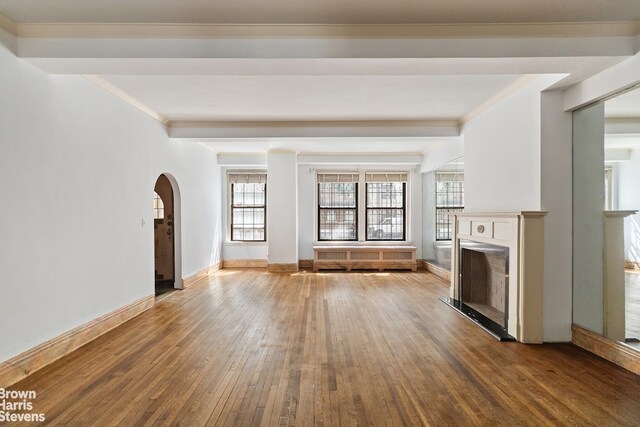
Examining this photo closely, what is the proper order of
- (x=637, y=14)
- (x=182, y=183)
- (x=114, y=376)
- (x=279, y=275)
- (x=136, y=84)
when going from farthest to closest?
(x=279, y=275) → (x=182, y=183) → (x=136, y=84) → (x=114, y=376) → (x=637, y=14)

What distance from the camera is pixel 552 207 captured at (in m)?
3.75

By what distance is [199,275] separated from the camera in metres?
7.46

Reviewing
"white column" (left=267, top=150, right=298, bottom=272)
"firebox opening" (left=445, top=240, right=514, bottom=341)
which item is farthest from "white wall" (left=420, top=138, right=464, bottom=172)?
"white column" (left=267, top=150, right=298, bottom=272)

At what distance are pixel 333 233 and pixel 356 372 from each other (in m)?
6.49

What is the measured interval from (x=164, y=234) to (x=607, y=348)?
6976 millimetres

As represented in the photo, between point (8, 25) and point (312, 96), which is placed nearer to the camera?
point (8, 25)

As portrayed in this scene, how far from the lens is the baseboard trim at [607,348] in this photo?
120 inches

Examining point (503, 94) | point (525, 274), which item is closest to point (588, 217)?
point (525, 274)

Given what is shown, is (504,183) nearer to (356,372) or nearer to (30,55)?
(356,372)

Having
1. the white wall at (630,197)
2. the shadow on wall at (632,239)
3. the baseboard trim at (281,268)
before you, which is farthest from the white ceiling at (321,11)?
the baseboard trim at (281,268)

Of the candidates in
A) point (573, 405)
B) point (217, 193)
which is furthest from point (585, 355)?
point (217, 193)

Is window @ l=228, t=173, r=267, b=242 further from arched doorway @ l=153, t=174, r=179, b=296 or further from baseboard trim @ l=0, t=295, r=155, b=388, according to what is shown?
baseboard trim @ l=0, t=295, r=155, b=388

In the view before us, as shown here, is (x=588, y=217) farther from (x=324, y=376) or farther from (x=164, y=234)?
(x=164, y=234)

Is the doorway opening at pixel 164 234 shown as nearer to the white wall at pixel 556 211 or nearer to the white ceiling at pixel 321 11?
the white ceiling at pixel 321 11
